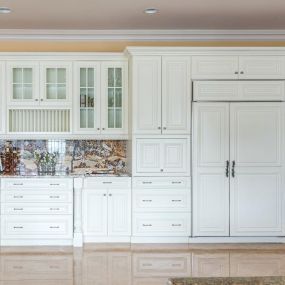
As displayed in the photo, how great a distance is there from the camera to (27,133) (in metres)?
6.85

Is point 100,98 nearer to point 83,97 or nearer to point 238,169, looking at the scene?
point 83,97

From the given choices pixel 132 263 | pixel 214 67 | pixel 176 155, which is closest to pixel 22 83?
pixel 176 155

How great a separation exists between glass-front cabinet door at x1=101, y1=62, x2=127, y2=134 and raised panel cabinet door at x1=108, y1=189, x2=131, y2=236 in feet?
2.66

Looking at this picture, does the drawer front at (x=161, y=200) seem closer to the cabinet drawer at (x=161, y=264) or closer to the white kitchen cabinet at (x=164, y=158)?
the white kitchen cabinet at (x=164, y=158)

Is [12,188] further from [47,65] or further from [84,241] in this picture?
Answer: [47,65]

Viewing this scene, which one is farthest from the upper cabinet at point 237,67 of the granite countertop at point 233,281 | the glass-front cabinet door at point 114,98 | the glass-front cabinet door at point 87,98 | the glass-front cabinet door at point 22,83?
the granite countertop at point 233,281

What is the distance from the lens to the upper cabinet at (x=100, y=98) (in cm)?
684

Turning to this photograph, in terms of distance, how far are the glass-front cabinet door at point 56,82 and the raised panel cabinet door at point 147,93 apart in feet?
2.93

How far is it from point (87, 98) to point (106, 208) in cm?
142

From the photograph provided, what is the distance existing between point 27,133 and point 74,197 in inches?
41.7

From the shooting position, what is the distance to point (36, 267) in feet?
17.8

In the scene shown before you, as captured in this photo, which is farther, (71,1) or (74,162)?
(74,162)

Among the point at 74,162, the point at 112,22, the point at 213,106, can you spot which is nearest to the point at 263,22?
the point at 213,106

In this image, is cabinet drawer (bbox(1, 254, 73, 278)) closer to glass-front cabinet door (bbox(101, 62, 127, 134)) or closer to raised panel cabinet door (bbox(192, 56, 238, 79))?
glass-front cabinet door (bbox(101, 62, 127, 134))
